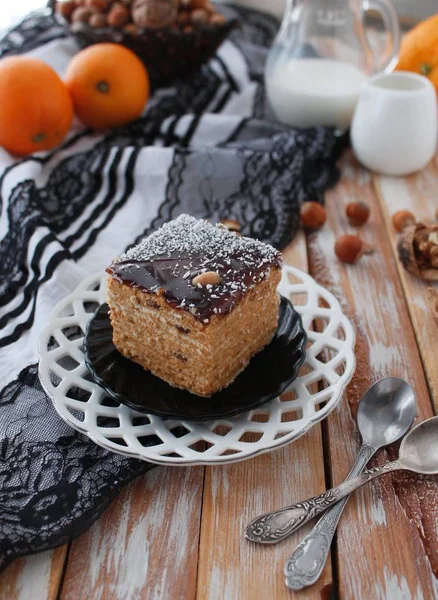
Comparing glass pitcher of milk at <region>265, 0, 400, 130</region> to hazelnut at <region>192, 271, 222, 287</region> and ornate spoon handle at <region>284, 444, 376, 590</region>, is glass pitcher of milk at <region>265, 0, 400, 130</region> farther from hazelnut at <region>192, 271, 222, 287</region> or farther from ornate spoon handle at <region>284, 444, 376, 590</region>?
ornate spoon handle at <region>284, 444, 376, 590</region>

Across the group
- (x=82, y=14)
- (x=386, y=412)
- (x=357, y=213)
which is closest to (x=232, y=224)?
(x=357, y=213)

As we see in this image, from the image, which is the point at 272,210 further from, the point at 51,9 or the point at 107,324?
the point at 51,9

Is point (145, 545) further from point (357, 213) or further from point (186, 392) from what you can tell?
point (357, 213)

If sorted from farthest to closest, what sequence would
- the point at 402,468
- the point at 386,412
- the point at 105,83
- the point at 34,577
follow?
the point at 105,83
the point at 386,412
the point at 402,468
the point at 34,577

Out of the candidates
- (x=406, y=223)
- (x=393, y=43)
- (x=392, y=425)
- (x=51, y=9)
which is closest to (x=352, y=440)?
(x=392, y=425)

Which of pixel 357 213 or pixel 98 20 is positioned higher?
pixel 98 20

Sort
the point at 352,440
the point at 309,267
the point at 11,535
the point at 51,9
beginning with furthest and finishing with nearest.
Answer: the point at 51,9 → the point at 309,267 → the point at 352,440 → the point at 11,535
